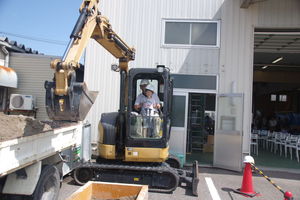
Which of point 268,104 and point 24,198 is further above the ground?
point 268,104

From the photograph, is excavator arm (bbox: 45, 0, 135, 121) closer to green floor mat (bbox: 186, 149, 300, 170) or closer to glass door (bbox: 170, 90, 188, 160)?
glass door (bbox: 170, 90, 188, 160)

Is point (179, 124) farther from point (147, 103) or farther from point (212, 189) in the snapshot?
point (147, 103)

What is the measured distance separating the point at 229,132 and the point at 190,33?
12.1ft

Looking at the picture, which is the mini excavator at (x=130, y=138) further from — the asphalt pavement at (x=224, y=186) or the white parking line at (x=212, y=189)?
the white parking line at (x=212, y=189)

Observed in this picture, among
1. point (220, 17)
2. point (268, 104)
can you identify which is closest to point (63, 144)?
point (220, 17)

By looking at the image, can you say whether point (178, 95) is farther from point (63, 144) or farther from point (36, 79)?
point (36, 79)

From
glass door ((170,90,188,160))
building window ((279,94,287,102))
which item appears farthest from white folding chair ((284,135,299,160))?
building window ((279,94,287,102))

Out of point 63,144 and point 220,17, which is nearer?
point 63,144

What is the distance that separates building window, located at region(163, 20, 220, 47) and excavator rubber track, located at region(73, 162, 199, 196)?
518cm

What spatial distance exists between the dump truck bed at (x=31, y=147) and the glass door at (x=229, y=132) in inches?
221

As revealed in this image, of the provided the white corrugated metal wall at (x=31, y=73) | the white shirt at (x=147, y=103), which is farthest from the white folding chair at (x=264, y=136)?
the white corrugated metal wall at (x=31, y=73)

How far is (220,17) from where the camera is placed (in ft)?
32.5

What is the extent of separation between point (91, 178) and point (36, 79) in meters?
7.85

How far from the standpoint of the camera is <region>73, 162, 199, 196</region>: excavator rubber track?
604cm
